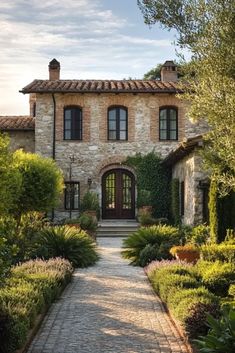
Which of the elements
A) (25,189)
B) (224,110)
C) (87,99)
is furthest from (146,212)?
(224,110)

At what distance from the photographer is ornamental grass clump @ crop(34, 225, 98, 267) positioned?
13367 mm

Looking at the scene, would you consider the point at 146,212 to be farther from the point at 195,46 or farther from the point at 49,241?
the point at 195,46

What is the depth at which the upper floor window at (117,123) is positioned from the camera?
2469cm

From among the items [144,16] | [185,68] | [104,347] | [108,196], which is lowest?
[104,347]

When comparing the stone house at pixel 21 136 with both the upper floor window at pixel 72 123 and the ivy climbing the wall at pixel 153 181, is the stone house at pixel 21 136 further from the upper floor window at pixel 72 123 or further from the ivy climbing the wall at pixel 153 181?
the ivy climbing the wall at pixel 153 181

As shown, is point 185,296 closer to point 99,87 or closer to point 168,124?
point 168,124

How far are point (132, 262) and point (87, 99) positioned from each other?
12.0 meters

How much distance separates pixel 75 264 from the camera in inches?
529

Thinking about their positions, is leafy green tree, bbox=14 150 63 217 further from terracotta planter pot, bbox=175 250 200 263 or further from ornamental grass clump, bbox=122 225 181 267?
terracotta planter pot, bbox=175 250 200 263

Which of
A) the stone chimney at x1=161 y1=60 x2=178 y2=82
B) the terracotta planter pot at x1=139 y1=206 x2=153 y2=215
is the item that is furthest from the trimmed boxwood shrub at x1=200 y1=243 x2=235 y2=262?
the stone chimney at x1=161 y1=60 x2=178 y2=82

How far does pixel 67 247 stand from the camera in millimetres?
13562

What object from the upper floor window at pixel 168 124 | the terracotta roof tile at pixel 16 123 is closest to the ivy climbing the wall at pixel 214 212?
the upper floor window at pixel 168 124

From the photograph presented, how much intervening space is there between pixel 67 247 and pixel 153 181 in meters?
11.2

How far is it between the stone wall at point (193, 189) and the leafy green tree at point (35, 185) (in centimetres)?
446
